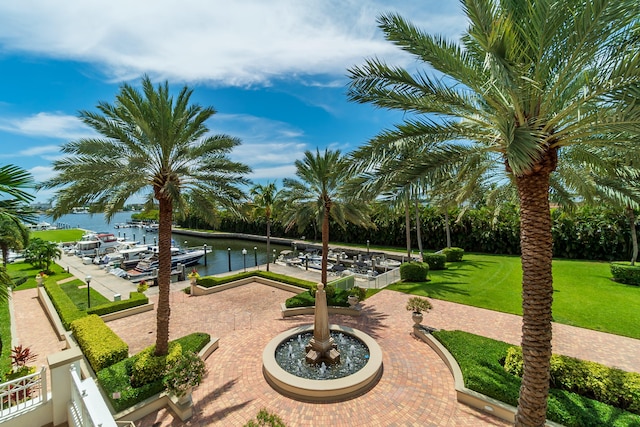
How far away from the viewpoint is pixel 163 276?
29.2ft

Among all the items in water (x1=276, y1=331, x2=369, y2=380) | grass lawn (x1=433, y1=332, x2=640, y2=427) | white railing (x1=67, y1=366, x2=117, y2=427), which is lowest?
water (x1=276, y1=331, x2=369, y2=380)

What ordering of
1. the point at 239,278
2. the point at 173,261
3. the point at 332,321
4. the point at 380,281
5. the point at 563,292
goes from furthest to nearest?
the point at 173,261, the point at 239,278, the point at 380,281, the point at 563,292, the point at 332,321

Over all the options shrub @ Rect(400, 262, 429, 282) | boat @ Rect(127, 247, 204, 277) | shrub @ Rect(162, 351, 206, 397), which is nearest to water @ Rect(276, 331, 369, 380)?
shrub @ Rect(162, 351, 206, 397)

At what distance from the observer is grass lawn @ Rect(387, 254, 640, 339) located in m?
12.0

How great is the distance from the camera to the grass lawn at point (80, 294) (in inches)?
615

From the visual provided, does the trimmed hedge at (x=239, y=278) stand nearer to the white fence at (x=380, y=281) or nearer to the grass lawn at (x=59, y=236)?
the white fence at (x=380, y=281)

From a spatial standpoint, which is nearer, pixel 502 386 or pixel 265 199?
pixel 502 386

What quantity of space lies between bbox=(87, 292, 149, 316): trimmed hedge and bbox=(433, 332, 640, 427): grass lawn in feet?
45.9

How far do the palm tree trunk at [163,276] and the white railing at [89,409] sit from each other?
295cm

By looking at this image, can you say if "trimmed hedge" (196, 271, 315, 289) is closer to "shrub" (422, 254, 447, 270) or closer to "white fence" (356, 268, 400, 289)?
"white fence" (356, 268, 400, 289)

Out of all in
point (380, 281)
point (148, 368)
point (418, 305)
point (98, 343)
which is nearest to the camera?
point (148, 368)

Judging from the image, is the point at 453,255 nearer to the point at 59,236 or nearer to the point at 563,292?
the point at 563,292

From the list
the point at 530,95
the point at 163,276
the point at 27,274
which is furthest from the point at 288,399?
the point at 27,274

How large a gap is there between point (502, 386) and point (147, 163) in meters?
11.9
